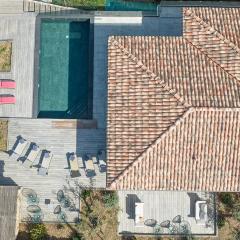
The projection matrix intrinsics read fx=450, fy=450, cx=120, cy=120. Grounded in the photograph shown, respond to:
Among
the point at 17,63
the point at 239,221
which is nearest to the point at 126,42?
the point at 17,63

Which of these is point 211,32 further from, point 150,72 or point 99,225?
point 99,225

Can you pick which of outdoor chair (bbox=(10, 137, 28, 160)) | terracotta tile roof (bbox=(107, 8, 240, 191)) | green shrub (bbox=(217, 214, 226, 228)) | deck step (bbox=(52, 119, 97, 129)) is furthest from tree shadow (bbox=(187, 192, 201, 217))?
outdoor chair (bbox=(10, 137, 28, 160))

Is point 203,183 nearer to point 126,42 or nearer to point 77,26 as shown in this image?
point 126,42

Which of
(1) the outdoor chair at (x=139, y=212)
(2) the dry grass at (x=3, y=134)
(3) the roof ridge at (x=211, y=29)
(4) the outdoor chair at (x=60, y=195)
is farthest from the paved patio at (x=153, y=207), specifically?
(3) the roof ridge at (x=211, y=29)

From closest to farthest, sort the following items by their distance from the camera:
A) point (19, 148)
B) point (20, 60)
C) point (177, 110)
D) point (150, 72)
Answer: point (177, 110) → point (150, 72) → point (19, 148) → point (20, 60)

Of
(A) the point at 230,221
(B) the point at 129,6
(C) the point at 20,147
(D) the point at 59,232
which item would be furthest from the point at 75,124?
(A) the point at 230,221
